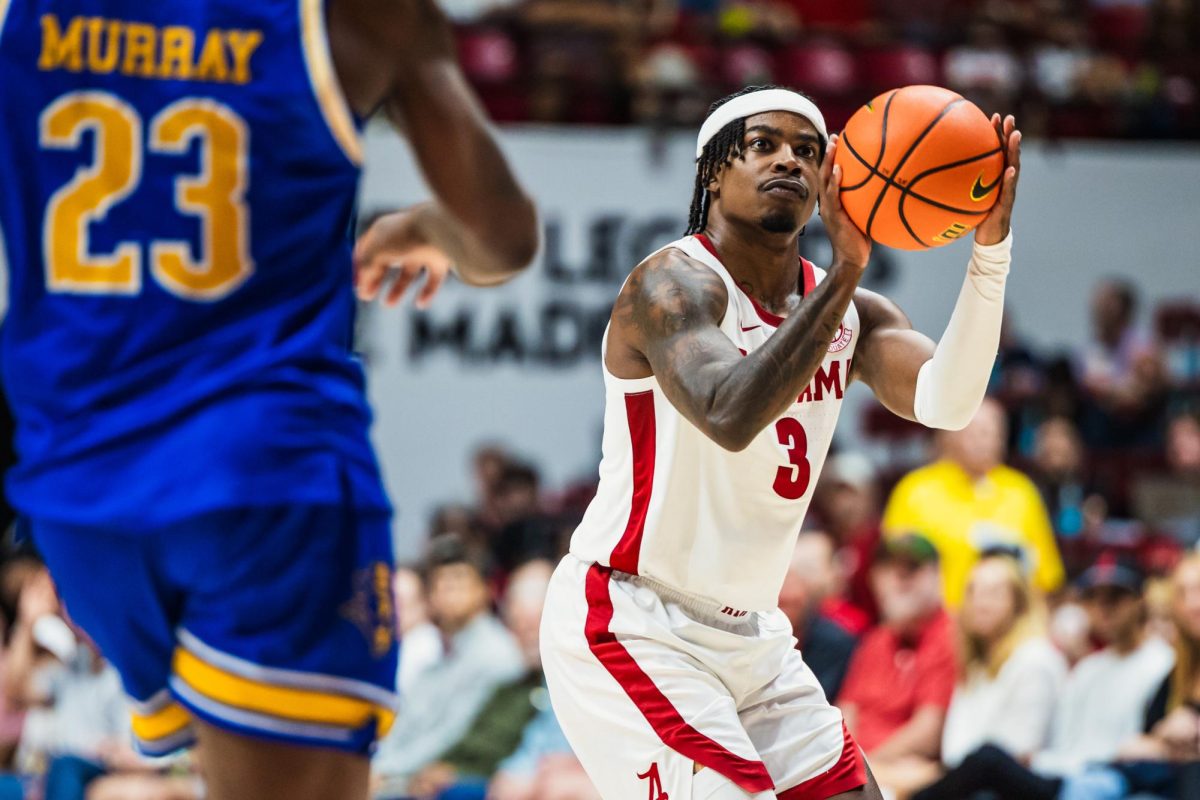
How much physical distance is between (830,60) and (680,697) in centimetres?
1154

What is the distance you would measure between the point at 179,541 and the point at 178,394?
216mm

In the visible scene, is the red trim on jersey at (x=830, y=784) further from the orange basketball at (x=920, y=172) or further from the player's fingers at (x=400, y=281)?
the player's fingers at (x=400, y=281)

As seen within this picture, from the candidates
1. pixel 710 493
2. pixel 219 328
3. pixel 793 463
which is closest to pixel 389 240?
pixel 219 328

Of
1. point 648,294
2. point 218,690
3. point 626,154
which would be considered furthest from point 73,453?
point 626,154

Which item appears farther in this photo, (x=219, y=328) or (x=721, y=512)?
(x=721, y=512)

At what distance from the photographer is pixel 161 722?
269cm

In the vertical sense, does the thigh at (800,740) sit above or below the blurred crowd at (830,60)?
below

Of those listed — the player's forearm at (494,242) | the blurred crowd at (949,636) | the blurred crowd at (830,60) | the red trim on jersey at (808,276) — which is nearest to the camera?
the player's forearm at (494,242)

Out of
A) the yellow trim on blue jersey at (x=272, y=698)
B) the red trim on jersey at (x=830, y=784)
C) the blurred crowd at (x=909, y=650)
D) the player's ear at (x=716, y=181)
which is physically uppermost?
the player's ear at (x=716, y=181)

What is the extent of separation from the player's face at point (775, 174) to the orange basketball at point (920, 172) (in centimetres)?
20

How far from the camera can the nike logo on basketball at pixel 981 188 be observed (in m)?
3.70

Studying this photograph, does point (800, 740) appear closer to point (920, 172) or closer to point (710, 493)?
point (710, 493)

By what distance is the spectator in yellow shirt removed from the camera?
8.88m

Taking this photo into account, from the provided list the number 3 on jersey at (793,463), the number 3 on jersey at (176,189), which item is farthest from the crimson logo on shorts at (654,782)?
the number 3 on jersey at (176,189)
